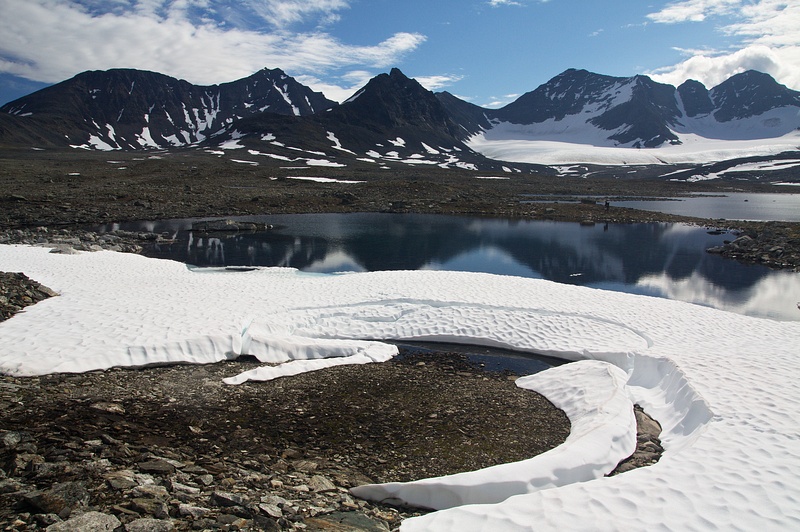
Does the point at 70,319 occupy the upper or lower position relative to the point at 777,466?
upper

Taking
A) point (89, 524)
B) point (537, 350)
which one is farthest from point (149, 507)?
point (537, 350)

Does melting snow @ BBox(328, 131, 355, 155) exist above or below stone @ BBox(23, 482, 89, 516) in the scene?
above

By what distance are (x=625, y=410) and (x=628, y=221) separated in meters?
52.4

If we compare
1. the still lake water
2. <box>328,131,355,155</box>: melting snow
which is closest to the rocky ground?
the still lake water

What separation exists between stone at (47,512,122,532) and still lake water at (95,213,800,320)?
79.0ft

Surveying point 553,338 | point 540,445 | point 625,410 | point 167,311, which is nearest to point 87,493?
point 540,445

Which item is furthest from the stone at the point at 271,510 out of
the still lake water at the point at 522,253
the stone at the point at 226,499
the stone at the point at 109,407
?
the still lake water at the point at 522,253

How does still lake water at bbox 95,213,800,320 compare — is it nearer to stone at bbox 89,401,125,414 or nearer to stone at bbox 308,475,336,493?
stone at bbox 89,401,125,414

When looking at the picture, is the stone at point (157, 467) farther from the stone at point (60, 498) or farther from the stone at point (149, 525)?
the stone at point (149, 525)

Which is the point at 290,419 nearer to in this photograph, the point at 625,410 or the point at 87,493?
the point at 87,493

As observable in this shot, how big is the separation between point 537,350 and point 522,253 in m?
22.8

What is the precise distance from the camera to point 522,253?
38.2m

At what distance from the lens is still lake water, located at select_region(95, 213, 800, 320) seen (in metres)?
27.8

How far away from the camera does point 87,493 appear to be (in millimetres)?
6555
